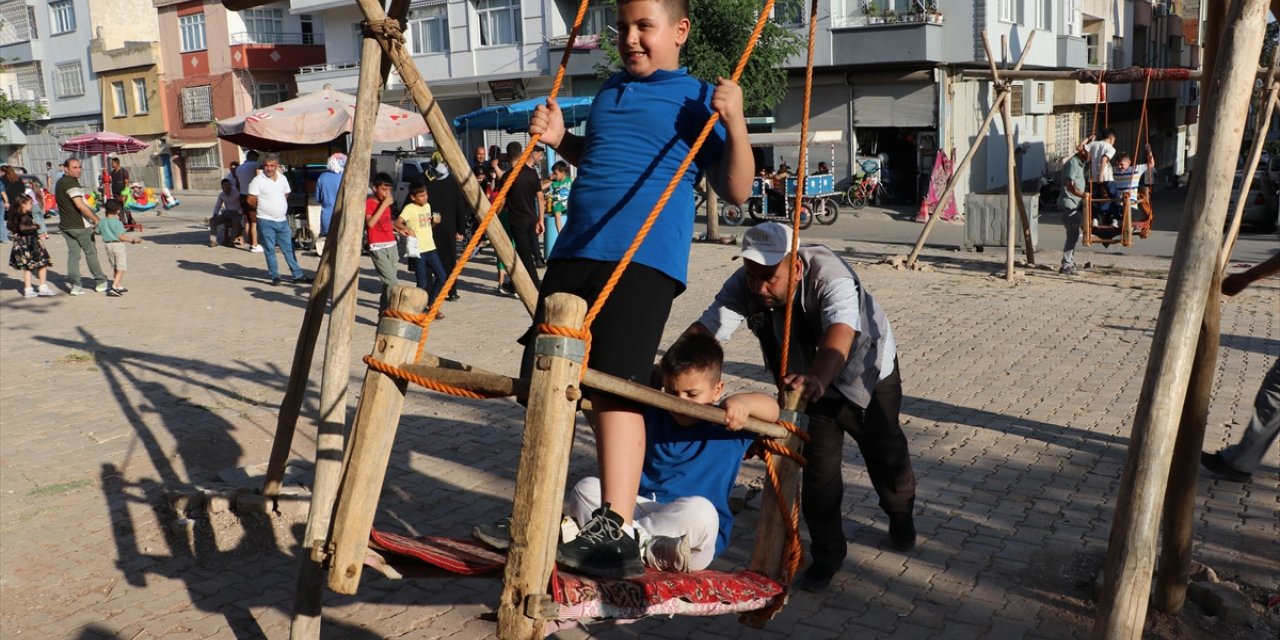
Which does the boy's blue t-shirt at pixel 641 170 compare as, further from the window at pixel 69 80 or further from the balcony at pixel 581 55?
the window at pixel 69 80

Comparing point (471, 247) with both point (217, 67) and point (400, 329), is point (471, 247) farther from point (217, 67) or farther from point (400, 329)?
point (217, 67)

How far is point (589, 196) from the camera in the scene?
348cm

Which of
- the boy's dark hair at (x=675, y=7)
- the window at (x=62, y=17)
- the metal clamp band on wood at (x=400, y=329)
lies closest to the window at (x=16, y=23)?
the window at (x=62, y=17)

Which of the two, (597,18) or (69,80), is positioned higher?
(69,80)

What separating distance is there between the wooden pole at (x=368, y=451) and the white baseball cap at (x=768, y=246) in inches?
54.6

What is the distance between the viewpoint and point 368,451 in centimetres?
298

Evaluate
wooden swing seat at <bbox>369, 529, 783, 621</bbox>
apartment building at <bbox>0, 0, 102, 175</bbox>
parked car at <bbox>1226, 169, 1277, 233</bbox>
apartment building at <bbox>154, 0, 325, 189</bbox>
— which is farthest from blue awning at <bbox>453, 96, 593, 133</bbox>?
apartment building at <bbox>0, 0, 102, 175</bbox>

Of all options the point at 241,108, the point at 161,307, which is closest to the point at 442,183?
the point at 161,307

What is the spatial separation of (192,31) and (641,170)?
45.3m

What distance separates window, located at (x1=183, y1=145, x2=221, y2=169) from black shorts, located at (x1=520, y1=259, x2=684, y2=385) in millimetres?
43038

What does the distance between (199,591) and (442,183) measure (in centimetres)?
799

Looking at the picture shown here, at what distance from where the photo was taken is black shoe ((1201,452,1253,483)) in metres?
5.77

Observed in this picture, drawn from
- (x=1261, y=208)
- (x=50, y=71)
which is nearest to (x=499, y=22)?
(x=1261, y=208)

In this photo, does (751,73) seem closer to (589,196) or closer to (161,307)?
(161,307)
